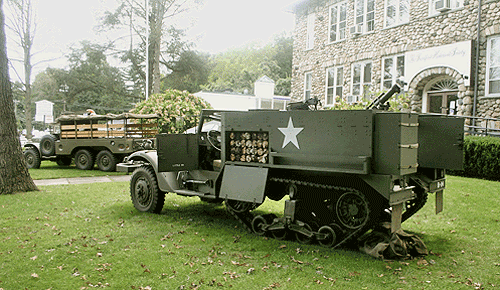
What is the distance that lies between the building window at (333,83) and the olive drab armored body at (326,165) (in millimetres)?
13463

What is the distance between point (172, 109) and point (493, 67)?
1086cm

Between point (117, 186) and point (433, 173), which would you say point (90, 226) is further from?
point (433, 173)

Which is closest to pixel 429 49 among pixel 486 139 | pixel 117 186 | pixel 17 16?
pixel 486 139

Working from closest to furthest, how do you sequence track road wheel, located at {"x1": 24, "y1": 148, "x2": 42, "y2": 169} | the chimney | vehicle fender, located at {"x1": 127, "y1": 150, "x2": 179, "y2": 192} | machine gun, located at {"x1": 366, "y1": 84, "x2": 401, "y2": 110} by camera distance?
machine gun, located at {"x1": 366, "y1": 84, "x2": 401, "y2": 110}
vehicle fender, located at {"x1": 127, "y1": 150, "x2": 179, "y2": 192}
track road wheel, located at {"x1": 24, "y1": 148, "x2": 42, "y2": 169}
the chimney

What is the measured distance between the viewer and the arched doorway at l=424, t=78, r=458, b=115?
562 inches

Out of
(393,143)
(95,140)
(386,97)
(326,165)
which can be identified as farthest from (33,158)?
(393,143)

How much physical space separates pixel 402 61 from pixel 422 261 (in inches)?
499

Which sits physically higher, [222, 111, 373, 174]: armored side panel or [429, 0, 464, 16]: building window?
[429, 0, 464, 16]: building window

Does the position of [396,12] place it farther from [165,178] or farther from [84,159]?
[165,178]

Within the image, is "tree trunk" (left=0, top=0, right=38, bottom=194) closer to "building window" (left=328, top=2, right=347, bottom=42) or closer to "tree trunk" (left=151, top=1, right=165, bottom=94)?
"building window" (left=328, top=2, right=347, bottom=42)

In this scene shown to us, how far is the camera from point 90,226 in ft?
21.3

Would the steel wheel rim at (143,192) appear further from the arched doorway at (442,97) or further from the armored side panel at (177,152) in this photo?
the arched doorway at (442,97)

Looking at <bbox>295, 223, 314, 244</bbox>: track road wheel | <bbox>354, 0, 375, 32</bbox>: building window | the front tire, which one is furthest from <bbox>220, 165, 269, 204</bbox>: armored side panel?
<bbox>354, 0, 375, 32</bbox>: building window

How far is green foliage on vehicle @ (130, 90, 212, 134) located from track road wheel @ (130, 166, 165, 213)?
7.64m
